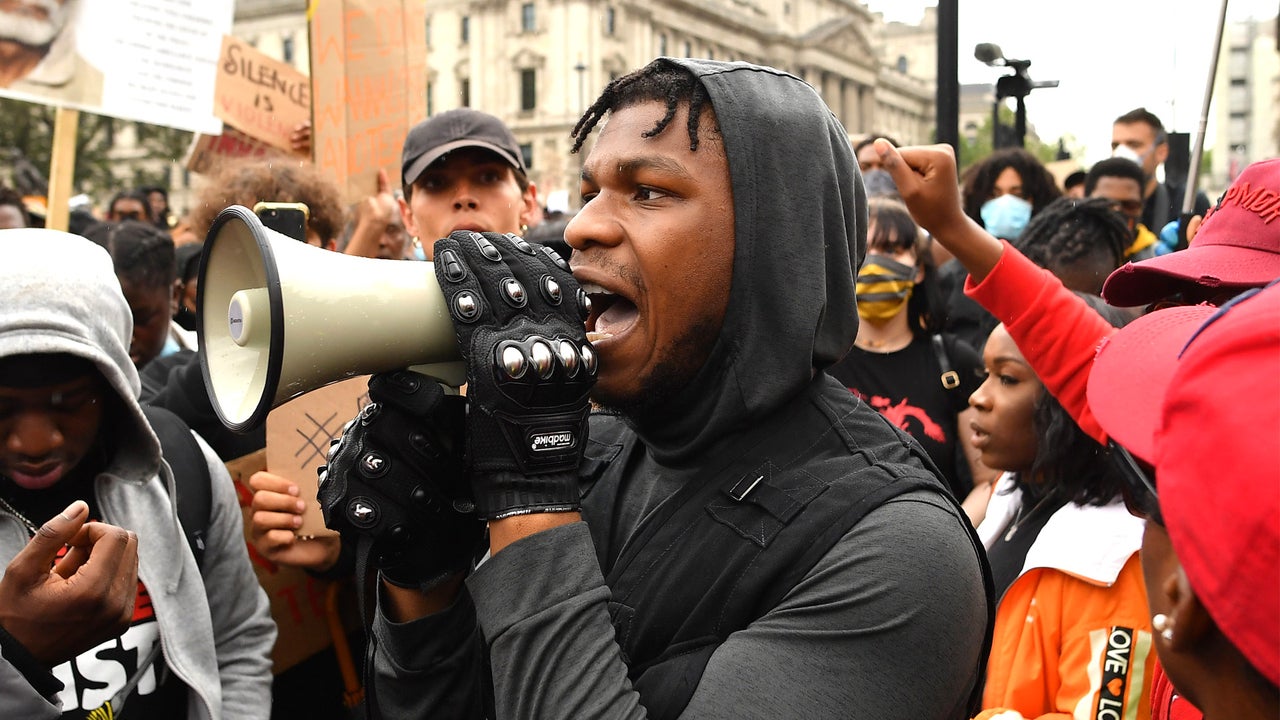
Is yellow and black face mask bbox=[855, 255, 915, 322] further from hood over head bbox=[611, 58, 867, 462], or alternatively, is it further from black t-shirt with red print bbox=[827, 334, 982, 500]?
hood over head bbox=[611, 58, 867, 462]

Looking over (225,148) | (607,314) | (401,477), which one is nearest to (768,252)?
(607,314)

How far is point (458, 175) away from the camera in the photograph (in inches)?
149

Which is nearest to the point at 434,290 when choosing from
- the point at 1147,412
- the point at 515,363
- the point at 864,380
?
the point at 515,363

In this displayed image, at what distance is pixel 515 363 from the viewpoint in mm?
1516

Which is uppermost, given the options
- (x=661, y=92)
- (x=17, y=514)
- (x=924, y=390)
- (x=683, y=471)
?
(x=661, y=92)

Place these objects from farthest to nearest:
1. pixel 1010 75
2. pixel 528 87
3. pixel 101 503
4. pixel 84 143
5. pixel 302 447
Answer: pixel 528 87
pixel 84 143
pixel 1010 75
pixel 302 447
pixel 101 503

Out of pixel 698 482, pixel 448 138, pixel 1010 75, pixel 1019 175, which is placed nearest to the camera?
pixel 698 482

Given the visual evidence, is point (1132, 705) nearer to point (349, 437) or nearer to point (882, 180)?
point (349, 437)

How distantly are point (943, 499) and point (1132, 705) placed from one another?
1.03 m

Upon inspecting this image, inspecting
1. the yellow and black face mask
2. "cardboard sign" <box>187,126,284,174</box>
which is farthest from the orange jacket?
"cardboard sign" <box>187,126,284,174</box>

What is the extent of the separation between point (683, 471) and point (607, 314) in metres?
0.28

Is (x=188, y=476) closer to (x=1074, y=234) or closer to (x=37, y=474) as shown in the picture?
(x=37, y=474)

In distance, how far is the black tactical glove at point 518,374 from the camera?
1.53 meters

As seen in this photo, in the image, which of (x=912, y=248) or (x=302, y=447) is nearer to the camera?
(x=302, y=447)
